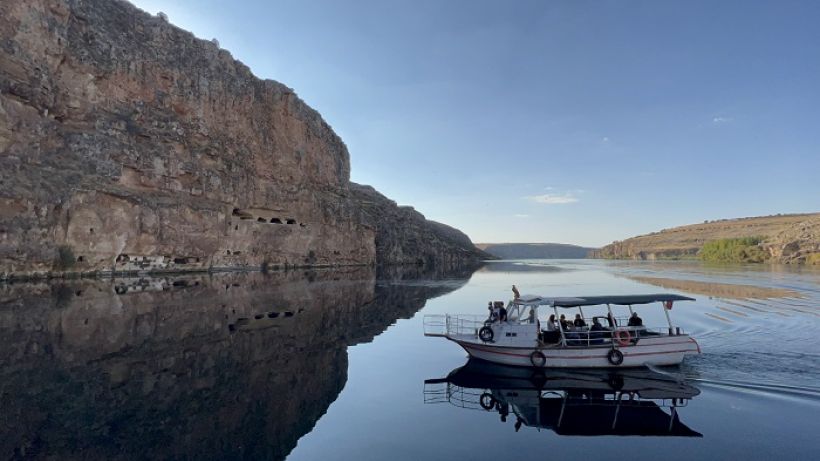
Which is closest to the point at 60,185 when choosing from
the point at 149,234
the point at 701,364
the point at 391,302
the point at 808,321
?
the point at 149,234

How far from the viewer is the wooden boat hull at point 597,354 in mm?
18266

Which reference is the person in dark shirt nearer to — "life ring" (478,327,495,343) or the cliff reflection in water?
"life ring" (478,327,495,343)

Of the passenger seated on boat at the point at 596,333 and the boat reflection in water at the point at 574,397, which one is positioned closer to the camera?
the boat reflection in water at the point at 574,397

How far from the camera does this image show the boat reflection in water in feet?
40.0

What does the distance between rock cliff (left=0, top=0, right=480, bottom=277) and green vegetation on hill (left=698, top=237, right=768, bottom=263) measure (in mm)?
130380

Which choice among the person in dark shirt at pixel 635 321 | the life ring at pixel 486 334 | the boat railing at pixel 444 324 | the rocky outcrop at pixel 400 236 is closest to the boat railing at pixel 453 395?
the life ring at pixel 486 334

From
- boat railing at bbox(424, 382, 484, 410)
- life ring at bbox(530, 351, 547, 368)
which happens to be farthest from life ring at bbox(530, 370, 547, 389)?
boat railing at bbox(424, 382, 484, 410)

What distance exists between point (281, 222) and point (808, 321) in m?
72.1

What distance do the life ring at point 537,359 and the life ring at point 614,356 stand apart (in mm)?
2566

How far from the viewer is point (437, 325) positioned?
90.4 feet

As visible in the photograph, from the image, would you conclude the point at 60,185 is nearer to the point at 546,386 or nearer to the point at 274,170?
the point at 274,170

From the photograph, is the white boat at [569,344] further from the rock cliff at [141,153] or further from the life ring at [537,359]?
the rock cliff at [141,153]

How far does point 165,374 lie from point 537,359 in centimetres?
1373

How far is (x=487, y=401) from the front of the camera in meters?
14.4
